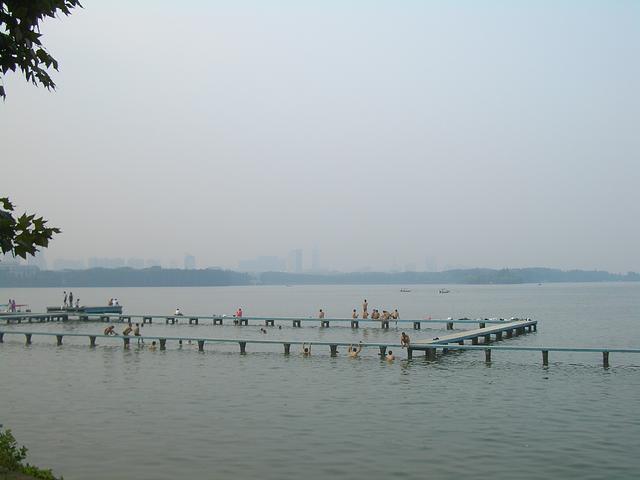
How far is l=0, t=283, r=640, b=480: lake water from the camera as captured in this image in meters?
15.5

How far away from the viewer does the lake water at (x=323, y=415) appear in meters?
15.5

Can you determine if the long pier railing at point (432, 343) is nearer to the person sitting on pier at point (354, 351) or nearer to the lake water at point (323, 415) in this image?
the person sitting on pier at point (354, 351)

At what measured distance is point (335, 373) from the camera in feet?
96.1

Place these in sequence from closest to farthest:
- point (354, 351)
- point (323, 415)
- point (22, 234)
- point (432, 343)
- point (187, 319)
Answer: point (22, 234)
point (323, 415)
point (354, 351)
point (432, 343)
point (187, 319)

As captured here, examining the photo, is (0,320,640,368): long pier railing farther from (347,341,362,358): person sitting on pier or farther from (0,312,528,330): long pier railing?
(0,312,528,330): long pier railing

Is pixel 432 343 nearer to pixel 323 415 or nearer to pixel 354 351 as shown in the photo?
pixel 354 351

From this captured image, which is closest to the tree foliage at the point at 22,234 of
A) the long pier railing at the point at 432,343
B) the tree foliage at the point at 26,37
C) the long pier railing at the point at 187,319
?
the tree foliage at the point at 26,37

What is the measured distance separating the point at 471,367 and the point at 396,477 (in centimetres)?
1726

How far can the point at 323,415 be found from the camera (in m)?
20.5

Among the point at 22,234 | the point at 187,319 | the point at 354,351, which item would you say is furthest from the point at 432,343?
the point at 187,319

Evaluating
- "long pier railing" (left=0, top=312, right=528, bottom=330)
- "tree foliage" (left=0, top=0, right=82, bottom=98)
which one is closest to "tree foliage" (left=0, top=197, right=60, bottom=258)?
"tree foliage" (left=0, top=0, right=82, bottom=98)

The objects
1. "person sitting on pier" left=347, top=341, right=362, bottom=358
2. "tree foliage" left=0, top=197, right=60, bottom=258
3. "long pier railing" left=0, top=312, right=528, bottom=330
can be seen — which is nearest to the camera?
"tree foliage" left=0, top=197, right=60, bottom=258

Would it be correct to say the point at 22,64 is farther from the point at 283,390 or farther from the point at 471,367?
the point at 471,367

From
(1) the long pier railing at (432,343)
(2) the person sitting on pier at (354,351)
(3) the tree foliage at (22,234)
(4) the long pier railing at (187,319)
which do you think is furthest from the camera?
(4) the long pier railing at (187,319)
